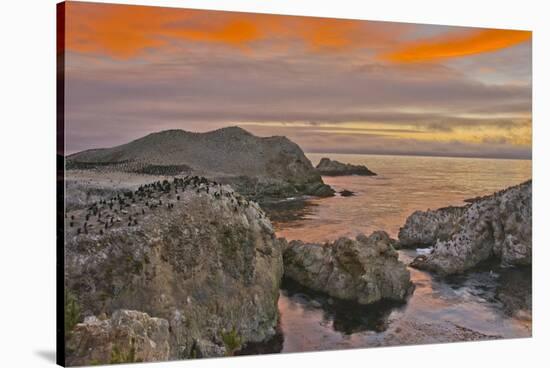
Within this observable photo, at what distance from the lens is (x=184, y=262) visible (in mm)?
11695

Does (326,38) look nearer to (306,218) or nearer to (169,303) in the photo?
(306,218)

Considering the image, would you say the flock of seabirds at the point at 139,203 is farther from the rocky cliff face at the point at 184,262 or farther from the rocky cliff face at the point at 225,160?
the rocky cliff face at the point at 225,160

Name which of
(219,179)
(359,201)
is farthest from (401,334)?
(219,179)

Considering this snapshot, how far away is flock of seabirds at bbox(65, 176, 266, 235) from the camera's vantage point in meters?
11.3

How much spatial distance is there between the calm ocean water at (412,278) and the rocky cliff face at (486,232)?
0.14 m

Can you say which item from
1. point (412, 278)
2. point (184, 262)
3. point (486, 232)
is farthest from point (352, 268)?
point (184, 262)

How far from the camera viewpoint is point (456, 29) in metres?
13.4

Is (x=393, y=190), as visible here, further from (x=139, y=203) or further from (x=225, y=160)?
(x=139, y=203)

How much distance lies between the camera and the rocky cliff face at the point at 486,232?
13.5m

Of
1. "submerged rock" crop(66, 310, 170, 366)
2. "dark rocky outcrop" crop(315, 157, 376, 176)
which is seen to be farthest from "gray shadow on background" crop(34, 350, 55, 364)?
"dark rocky outcrop" crop(315, 157, 376, 176)

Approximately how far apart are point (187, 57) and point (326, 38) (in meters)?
1.79

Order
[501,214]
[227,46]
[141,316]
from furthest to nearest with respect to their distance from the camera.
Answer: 1. [501,214]
2. [227,46]
3. [141,316]

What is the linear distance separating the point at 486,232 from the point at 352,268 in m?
2.11

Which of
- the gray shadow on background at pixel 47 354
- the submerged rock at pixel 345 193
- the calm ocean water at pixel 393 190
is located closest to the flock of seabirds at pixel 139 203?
the calm ocean water at pixel 393 190
